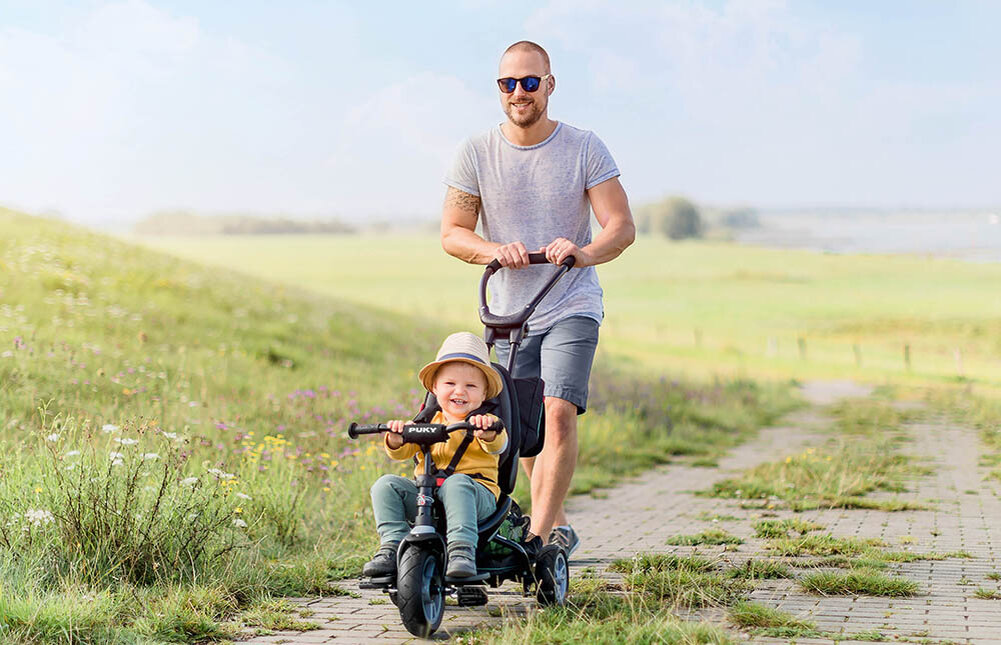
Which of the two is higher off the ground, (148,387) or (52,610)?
(148,387)

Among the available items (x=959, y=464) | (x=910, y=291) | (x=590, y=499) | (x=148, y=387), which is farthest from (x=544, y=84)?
(x=910, y=291)

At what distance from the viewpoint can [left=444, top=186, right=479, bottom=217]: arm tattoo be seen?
5934 millimetres

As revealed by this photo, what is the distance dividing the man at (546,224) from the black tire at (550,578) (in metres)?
0.52

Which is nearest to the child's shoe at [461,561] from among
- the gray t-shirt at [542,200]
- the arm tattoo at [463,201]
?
the gray t-shirt at [542,200]

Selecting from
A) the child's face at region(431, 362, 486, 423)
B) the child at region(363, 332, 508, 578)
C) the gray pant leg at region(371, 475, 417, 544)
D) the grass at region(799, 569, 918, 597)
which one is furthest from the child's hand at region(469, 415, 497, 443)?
the grass at region(799, 569, 918, 597)

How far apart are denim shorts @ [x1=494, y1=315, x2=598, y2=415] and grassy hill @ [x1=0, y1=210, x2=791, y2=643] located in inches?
62.5

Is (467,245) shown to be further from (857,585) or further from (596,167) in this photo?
(857,585)

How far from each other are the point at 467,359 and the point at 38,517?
92.9 inches

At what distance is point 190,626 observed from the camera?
4.86 meters

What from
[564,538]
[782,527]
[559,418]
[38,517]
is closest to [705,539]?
[782,527]

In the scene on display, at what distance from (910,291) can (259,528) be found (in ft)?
161

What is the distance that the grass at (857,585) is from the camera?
5480 mm

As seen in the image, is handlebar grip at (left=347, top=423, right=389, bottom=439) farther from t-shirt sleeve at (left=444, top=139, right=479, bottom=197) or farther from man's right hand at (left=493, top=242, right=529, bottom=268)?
t-shirt sleeve at (left=444, top=139, right=479, bottom=197)

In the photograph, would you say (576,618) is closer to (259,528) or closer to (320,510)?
(259,528)
